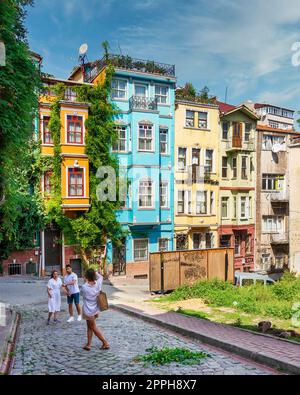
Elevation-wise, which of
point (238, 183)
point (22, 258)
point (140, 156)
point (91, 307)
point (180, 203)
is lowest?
point (22, 258)

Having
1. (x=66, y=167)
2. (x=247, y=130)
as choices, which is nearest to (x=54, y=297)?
(x=66, y=167)

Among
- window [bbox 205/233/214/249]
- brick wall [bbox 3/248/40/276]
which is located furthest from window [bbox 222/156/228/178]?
brick wall [bbox 3/248/40/276]

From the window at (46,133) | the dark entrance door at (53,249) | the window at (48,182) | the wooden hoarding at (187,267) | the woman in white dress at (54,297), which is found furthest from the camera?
the dark entrance door at (53,249)

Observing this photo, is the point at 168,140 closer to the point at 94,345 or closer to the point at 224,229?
the point at 224,229

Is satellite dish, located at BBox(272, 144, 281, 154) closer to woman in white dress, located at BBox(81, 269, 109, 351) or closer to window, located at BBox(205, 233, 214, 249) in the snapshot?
window, located at BBox(205, 233, 214, 249)

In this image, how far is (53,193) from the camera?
26438mm

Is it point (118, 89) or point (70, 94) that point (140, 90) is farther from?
point (70, 94)

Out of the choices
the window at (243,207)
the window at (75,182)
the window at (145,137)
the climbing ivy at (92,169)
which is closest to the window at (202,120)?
the window at (145,137)

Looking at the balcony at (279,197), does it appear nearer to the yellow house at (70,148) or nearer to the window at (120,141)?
the window at (120,141)

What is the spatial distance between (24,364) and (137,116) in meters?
23.5

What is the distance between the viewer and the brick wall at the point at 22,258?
25.2 meters

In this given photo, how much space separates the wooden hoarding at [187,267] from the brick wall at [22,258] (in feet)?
33.3

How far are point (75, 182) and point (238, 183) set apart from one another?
49.8 feet

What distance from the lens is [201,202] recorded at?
32062mm
